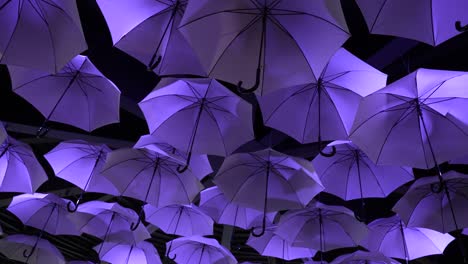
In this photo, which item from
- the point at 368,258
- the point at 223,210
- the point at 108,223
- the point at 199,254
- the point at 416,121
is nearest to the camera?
the point at 416,121

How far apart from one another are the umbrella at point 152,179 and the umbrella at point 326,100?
1.67 meters

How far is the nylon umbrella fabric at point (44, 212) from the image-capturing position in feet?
22.4

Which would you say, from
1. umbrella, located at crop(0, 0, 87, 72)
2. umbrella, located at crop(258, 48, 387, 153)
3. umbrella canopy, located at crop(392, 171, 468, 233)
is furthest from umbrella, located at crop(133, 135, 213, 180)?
umbrella canopy, located at crop(392, 171, 468, 233)

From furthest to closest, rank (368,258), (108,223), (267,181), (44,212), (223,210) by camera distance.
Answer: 1. (44,212)
2. (108,223)
3. (223,210)
4. (368,258)
5. (267,181)

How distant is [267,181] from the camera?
555 centimetres

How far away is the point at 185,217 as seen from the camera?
7062 millimetres

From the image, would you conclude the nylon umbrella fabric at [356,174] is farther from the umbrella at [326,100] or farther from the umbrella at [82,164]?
the umbrella at [82,164]

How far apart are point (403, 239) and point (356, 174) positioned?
5.12 ft

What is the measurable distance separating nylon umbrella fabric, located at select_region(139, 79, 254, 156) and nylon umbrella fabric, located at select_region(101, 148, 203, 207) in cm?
80

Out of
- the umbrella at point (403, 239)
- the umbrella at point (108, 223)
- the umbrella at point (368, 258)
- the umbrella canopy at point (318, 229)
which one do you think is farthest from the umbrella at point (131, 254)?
the umbrella at point (403, 239)

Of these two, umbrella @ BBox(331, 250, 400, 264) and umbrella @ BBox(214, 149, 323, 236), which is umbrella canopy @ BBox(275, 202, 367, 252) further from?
umbrella @ BBox(214, 149, 323, 236)

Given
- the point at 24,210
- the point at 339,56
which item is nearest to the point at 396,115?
the point at 339,56

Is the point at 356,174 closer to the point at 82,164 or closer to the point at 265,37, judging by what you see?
the point at 265,37

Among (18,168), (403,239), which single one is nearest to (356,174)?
(403,239)
